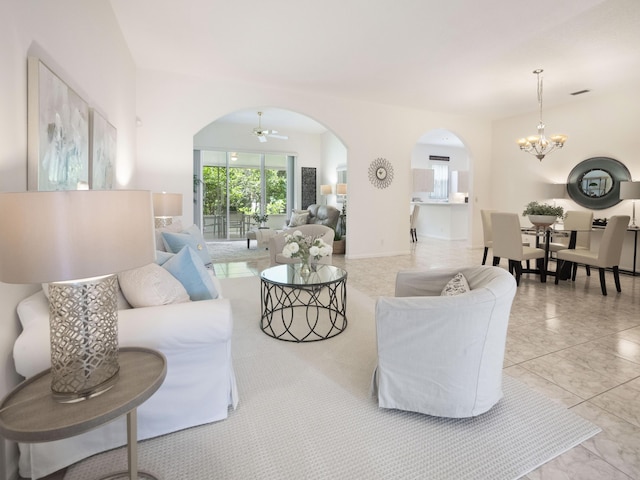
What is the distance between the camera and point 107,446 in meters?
1.54

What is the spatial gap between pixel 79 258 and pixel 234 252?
640cm

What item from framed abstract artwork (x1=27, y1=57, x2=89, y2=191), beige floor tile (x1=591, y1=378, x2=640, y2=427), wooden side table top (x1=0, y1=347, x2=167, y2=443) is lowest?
beige floor tile (x1=591, y1=378, x2=640, y2=427)

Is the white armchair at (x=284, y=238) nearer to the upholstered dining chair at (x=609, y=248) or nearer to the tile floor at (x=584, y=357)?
the tile floor at (x=584, y=357)

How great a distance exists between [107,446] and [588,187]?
7.37 metres

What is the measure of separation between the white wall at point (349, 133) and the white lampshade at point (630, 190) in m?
2.78

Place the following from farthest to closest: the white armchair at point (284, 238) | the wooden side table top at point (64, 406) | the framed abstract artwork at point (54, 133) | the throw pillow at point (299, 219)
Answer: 1. the throw pillow at point (299, 219)
2. the white armchair at point (284, 238)
3. the framed abstract artwork at point (54, 133)
4. the wooden side table top at point (64, 406)

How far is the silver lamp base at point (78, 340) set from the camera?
1.12 metres

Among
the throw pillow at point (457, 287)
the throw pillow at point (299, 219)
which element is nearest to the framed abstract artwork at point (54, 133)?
the throw pillow at point (457, 287)

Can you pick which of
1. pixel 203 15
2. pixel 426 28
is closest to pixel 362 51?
pixel 426 28

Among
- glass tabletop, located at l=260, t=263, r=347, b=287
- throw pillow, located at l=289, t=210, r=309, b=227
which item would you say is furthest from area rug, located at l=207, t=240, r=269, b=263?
glass tabletop, located at l=260, t=263, r=347, b=287

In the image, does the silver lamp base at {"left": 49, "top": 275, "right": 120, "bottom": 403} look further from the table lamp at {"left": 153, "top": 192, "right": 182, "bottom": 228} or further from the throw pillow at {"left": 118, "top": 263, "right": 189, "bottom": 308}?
the table lamp at {"left": 153, "top": 192, "right": 182, "bottom": 228}

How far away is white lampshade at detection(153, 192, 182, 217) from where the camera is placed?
3.93m

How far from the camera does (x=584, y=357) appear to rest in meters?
2.49

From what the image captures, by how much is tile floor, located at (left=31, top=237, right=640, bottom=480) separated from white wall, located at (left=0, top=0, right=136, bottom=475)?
760 mm
